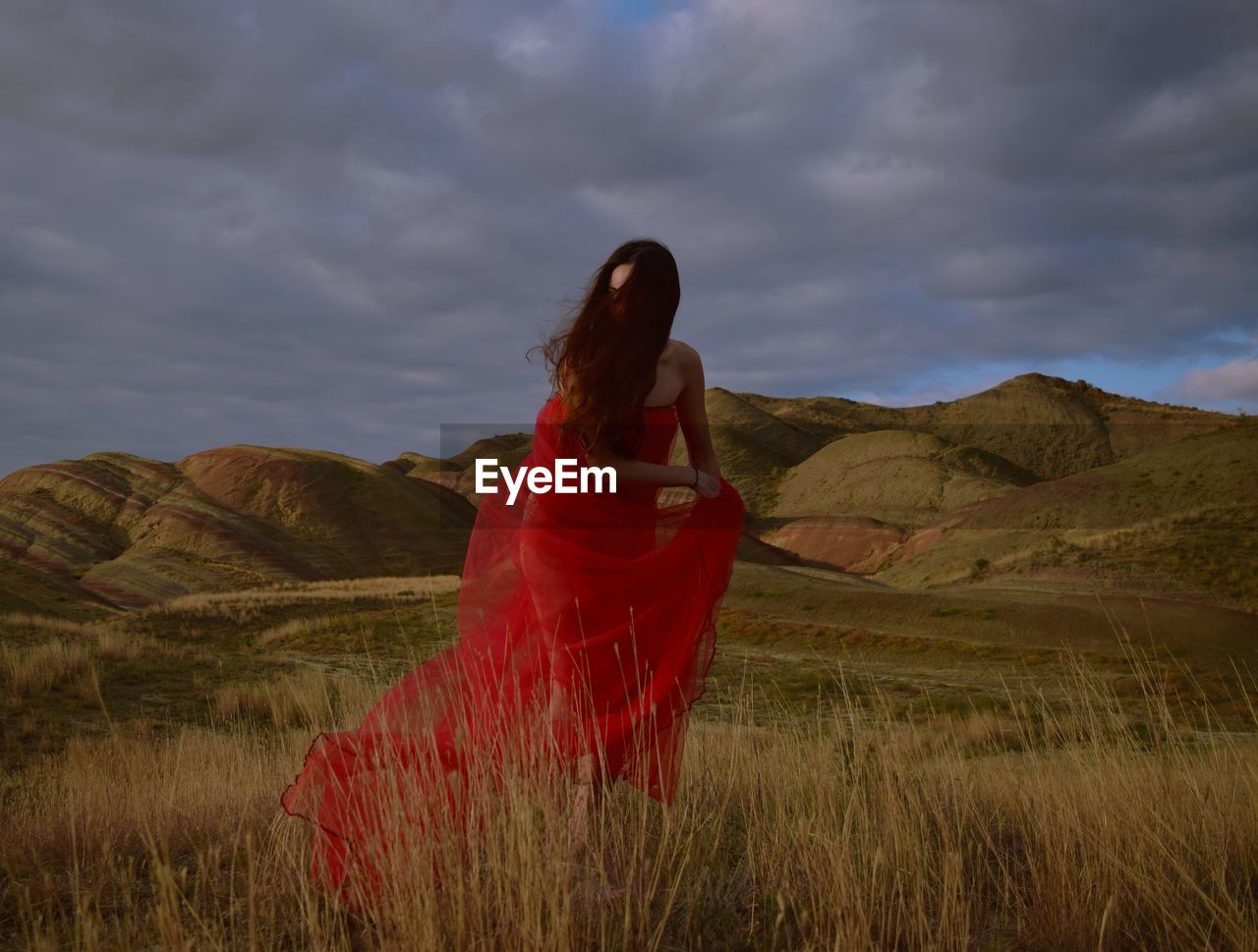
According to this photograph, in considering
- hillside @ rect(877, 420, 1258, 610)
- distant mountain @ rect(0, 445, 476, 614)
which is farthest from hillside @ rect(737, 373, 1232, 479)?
distant mountain @ rect(0, 445, 476, 614)

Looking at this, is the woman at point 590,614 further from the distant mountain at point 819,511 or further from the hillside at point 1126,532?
the hillside at point 1126,532

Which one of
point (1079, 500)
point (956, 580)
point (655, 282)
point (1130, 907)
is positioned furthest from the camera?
point (1079, 500)

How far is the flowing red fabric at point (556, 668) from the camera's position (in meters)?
3.03

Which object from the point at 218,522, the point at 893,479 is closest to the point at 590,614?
the point at 218,522

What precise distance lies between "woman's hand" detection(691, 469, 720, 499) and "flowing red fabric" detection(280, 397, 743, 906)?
0.25ft

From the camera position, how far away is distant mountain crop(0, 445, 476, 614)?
54.5 meters

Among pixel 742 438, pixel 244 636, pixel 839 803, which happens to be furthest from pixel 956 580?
pixel 742 438

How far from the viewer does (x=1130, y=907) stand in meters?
3.07

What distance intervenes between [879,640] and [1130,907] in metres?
18.6

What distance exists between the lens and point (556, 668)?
3.26 m

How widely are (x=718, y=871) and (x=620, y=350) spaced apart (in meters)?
1.93

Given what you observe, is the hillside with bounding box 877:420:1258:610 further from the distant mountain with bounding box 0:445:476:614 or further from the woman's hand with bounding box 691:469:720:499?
the distant mountain with bounding box 0:445:476:614

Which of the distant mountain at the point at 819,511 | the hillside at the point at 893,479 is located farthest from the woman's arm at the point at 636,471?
the hillside at the point at 893,479

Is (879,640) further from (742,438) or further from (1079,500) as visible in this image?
(742,438)
